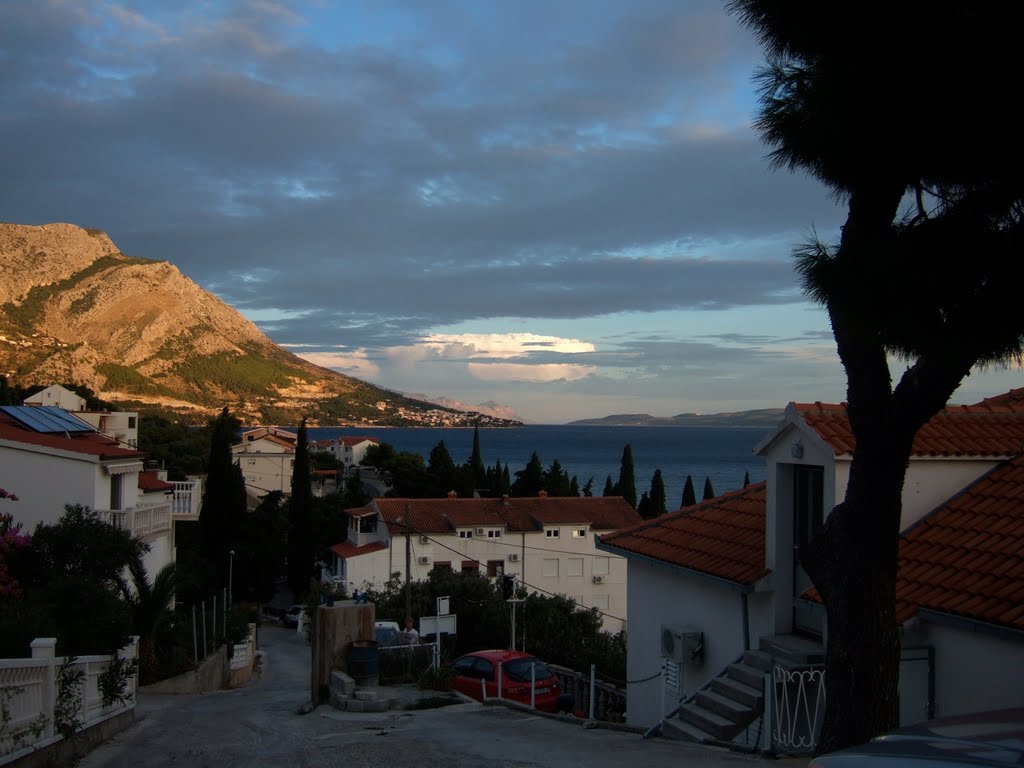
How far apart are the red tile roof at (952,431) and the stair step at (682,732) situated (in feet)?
10.7

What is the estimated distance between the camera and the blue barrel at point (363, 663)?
13.8 meters

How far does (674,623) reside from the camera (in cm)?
1276

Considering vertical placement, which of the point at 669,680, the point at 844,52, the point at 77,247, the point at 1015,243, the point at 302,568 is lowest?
the point at 302,568

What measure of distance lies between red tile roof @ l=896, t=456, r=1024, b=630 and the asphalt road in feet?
7.61

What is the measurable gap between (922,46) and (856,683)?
470cm

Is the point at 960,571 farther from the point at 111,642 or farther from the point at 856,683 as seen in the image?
the point at 111,642

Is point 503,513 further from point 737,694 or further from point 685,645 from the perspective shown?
point 737,694

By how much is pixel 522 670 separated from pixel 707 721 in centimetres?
716

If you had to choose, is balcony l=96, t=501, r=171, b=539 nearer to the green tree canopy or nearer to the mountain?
the green tree canopy

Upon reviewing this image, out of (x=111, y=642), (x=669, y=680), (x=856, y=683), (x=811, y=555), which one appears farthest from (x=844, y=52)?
(x=111, y=642)

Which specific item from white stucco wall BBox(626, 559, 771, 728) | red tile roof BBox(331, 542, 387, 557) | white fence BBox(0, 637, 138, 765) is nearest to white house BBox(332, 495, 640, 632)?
red tile roof BBox(331, 542, 387, 557)

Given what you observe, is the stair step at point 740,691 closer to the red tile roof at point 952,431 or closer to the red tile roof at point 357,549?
the red tile roof at point 952,431

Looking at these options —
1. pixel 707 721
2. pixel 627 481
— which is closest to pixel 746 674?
A: pixel 707 721

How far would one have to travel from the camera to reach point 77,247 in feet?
570
